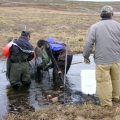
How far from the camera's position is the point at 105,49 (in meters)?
5.36

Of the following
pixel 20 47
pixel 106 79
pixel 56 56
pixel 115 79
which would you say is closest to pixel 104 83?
pixel 106 79

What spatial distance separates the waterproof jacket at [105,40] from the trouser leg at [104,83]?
0.14 meters

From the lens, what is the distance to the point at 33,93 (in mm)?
7031

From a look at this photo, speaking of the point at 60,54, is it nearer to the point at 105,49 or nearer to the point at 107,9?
the point at 105,49

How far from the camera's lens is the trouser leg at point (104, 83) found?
5406mm

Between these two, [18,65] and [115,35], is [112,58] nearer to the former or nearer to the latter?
[115,35]

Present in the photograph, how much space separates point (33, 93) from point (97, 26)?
2.60m

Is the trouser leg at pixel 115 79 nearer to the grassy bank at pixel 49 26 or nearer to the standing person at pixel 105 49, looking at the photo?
the standing person at pixel 105 49

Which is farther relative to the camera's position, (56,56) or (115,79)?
(56,56)

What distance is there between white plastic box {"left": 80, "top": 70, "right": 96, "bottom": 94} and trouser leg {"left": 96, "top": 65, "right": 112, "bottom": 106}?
27.3 inches

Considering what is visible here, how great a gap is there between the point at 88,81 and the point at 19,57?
6.08 feet

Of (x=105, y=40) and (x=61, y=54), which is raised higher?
(x=105, y=40)

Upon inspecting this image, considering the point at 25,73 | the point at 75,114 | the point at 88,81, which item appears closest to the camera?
the point at 75,114

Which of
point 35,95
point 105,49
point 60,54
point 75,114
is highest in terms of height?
point 105,49
